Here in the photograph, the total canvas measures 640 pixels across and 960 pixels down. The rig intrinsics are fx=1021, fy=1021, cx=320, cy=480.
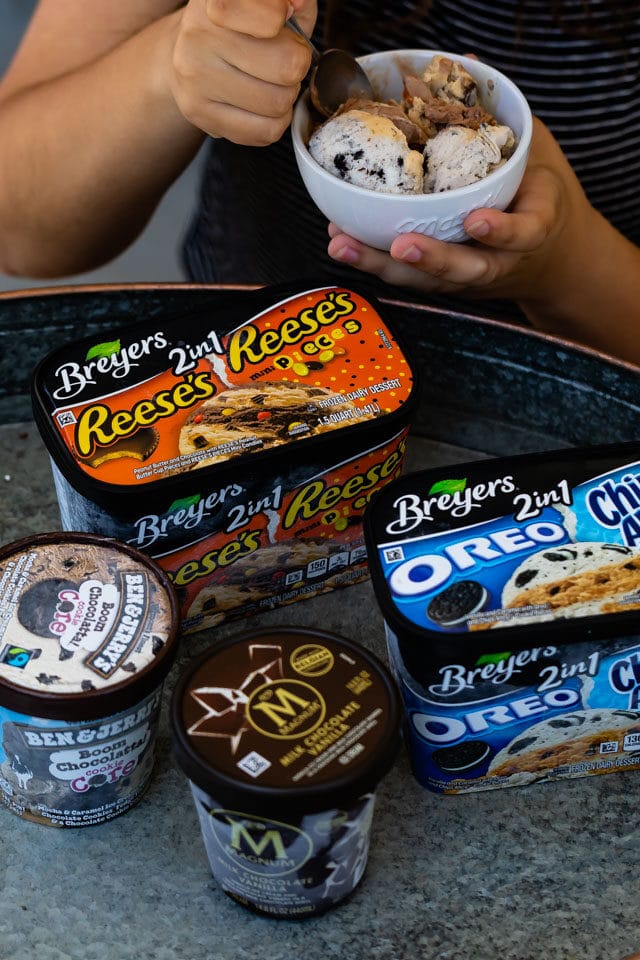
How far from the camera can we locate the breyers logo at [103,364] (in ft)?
2.37

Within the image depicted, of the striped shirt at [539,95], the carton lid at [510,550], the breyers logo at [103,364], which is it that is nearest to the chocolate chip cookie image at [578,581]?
the carton lid at [510,550]

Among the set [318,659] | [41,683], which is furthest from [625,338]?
[41,683]

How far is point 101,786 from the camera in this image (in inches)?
23.7

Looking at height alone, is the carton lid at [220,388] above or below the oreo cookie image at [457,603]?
above

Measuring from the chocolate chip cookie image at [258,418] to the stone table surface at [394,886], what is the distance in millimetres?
204

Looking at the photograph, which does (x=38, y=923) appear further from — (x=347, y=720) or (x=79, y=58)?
(x=79, y=58)

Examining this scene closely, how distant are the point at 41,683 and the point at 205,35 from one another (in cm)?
47

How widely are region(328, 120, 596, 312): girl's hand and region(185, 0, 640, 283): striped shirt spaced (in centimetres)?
13

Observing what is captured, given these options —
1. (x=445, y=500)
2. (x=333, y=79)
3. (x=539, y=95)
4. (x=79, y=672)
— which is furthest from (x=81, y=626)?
(x=539, y=95)

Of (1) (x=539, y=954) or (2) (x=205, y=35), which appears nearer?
(1) (x=539, y=954)

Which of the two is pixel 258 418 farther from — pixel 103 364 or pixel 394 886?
pixel 394 886

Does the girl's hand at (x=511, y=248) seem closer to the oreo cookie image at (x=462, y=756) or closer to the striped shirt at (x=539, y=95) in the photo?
the striped shirt at (x=539, y=95)

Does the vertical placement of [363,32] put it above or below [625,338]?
above

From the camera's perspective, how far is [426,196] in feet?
2.34
